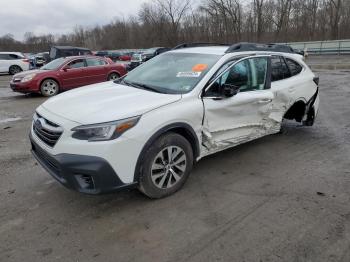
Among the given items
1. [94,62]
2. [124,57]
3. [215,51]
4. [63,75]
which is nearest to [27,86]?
[63,75]

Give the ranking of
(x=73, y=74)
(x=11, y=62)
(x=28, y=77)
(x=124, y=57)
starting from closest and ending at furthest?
1. (x=28, y=77)
2. (x=73, y=74)
3. (x=11, y=62)
4. (x=124, y=57)

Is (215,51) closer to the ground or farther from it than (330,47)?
closer to the ground

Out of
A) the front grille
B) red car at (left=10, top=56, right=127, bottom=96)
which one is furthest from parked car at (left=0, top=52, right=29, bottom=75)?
the front grille

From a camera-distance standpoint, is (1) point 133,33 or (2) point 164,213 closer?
(2) point 164,213

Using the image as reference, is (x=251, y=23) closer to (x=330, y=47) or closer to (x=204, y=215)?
(x=330, y=47)

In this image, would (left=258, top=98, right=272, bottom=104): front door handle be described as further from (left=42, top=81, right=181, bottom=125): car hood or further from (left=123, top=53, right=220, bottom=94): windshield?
(left=42, top=81, right=181, bottom=125): car hood

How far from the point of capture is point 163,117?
3484 mm

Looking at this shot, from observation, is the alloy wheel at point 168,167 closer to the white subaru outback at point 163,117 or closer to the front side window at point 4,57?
the white subaru outback at point 163,117

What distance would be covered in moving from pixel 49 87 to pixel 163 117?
31.9 feet

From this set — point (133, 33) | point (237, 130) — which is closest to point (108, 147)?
point (237, 130)

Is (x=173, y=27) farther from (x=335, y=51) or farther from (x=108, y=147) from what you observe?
(x=108, y=147)

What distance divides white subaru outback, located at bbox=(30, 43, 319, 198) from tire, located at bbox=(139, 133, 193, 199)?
12 mm

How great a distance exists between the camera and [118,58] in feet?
167

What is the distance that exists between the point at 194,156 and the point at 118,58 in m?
49.1
